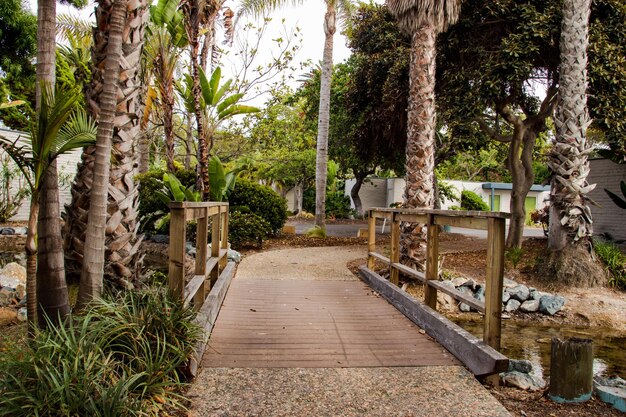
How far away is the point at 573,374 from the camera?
3.49 meters

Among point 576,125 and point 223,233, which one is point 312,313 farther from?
point 576,125

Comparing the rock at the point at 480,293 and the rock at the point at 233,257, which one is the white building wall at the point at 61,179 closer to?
the rock at the point at 233,257

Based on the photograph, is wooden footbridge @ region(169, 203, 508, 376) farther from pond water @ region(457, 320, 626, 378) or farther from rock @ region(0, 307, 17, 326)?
rock @ region(0, 307, 17, 326)

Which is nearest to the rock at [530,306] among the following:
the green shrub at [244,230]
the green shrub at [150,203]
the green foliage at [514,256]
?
the green foliage at [514,256]

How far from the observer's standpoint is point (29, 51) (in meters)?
19.0

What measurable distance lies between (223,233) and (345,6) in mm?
10513

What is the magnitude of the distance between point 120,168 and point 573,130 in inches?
342

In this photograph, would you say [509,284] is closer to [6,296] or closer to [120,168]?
[120,168]

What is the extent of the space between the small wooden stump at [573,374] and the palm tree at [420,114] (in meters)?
5.08

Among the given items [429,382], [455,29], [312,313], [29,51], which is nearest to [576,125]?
[455,29]

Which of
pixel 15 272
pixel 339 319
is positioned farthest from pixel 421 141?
pixel 15 272

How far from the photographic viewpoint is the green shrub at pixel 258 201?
13391 millimetres

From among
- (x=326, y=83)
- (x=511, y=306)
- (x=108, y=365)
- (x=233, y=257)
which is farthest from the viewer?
(x=326, y=83)

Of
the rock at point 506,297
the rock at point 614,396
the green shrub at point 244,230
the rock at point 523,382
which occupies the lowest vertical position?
the rock at point 506,297
